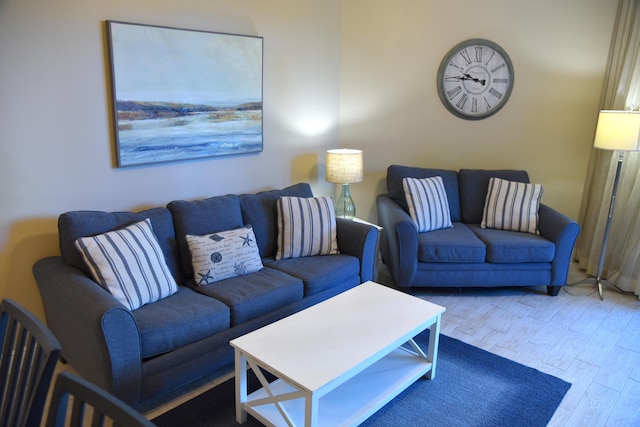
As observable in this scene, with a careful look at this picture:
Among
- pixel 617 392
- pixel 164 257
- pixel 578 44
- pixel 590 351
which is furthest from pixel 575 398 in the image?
pixel 578 44

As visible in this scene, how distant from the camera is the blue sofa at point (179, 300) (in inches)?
85.4

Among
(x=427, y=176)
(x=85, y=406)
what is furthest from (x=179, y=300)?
(x=427, y=176)

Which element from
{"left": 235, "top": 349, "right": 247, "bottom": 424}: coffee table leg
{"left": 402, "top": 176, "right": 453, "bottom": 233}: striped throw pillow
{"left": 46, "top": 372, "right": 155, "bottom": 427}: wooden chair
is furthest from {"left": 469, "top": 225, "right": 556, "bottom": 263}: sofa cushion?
{"left": 46, "top": 372, "right": 155, "bottom": 427}: wooden chair

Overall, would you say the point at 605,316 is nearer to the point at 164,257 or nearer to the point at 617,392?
the point at 617,392

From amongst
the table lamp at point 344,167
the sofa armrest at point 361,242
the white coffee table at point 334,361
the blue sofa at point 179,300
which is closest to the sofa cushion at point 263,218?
the blue sofa at point 179,300

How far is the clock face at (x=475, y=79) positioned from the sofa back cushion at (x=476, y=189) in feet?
1.71

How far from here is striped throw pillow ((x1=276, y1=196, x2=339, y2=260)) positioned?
3346 millimetres

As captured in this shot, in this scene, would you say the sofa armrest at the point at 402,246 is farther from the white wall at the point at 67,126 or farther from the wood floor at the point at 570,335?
the white wall at the point at 67,126

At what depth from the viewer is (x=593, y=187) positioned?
13.5 ft

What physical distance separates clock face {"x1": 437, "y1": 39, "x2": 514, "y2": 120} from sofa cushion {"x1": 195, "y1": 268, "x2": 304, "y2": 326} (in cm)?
231

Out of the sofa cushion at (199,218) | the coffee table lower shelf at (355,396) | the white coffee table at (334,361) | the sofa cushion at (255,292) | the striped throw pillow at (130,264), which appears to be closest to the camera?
the white coffee table at (334,361)

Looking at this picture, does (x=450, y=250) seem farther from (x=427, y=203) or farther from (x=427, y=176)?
(x=427, y=176)

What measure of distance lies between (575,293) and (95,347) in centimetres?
345

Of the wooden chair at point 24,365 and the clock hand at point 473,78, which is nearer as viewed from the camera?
the wooden chair at point 24,365
